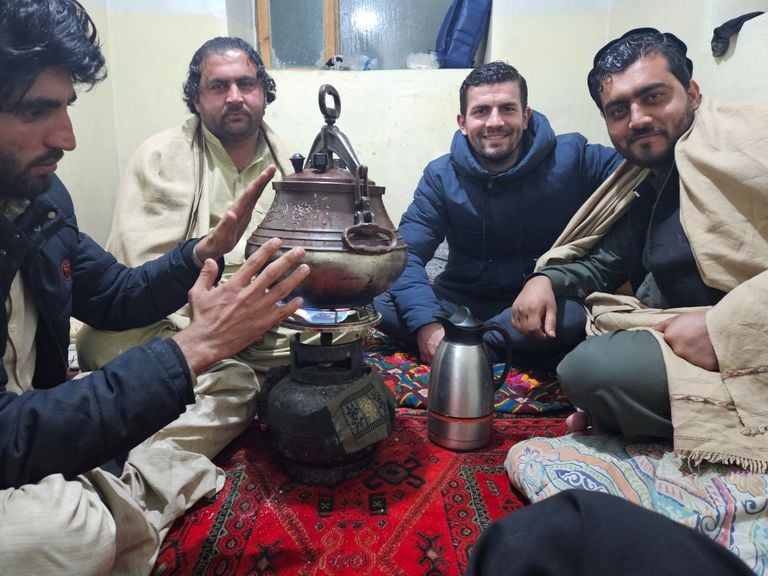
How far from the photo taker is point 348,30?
388 cm

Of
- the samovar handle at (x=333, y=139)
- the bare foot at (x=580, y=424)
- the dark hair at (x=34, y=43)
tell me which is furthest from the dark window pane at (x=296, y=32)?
the bare foot at (x=580, y=424)

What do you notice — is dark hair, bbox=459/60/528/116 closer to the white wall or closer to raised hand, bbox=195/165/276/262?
the white wall

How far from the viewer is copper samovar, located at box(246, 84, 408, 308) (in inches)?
54.1

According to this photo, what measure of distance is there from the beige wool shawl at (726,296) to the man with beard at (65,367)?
106 cm

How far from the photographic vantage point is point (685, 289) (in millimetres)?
1697

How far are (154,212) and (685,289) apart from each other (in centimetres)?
212

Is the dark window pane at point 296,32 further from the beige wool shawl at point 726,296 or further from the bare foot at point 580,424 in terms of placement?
the bare foot at point 580,424

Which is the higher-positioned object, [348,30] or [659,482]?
[348,30]

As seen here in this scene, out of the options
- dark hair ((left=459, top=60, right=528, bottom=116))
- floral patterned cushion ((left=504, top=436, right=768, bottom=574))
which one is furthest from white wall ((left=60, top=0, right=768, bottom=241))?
floral patterned cushion ((left=504, top=436, right=768, bottom=574))

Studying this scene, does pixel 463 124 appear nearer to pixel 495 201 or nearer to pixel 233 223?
pixel 495 201

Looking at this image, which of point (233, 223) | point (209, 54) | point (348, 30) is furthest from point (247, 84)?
point (348, 30)

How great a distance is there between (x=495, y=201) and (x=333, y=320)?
52.9 inches

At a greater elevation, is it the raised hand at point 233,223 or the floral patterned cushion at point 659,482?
the raised hand at point 233,223

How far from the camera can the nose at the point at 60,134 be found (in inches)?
46.3
